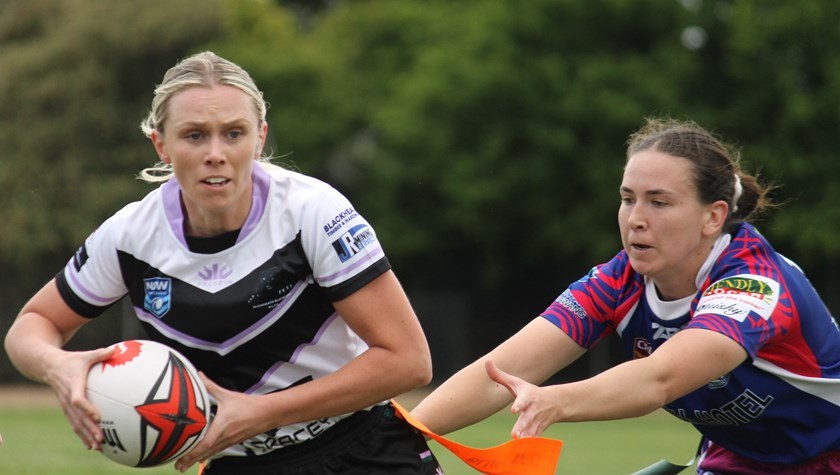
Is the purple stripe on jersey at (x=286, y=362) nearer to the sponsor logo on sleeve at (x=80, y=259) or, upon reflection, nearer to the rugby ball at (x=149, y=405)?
the rugby ball at (x=149, y=405)

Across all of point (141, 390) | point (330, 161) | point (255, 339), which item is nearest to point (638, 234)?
point (255, 339)

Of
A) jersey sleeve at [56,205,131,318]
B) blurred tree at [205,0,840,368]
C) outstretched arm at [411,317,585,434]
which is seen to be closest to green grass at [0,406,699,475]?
outstretched arm at [411,317,585,434]

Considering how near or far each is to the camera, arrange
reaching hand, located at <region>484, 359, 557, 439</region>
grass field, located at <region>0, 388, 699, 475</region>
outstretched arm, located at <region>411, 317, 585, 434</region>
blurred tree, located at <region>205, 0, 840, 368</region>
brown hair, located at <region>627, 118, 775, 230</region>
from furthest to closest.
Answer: blurred tree, located at <region>205, 0, 840, 368</region> < grass field, located at <region>0, 388, 699, 475</region> < outstretched arm, located at <region>411, 317, 585, 434</region> < brown hair, located at <region>627, 118, 775, 230</region> < reaching hand, located at <region>484, 359, 557, 439</region>

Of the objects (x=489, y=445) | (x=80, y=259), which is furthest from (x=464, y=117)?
(x=80, y=259)

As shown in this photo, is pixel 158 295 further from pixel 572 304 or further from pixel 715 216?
pixel 715 216

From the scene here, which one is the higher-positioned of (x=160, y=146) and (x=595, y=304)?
(x=160, y=146)

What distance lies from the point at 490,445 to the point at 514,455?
928 cm

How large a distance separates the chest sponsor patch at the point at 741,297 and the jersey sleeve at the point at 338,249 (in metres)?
1.05

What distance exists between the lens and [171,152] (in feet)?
12.1

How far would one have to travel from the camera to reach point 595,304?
171 inches

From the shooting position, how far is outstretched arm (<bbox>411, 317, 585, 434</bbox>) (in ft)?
14.1

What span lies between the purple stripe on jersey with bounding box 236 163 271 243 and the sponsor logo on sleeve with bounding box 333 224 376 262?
29 cm

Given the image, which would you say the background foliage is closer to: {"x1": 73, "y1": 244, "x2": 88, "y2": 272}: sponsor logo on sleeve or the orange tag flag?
the orange tag flag

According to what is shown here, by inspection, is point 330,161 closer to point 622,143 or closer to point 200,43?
point 200,43
